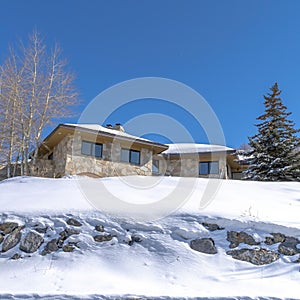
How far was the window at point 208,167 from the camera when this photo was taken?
807 inches

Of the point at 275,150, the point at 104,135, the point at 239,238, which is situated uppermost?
the point at 104,135

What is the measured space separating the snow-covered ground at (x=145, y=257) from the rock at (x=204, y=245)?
80mm

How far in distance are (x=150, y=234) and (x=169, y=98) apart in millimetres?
8040

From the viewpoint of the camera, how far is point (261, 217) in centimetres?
545

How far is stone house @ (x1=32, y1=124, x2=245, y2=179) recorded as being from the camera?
52.8ft

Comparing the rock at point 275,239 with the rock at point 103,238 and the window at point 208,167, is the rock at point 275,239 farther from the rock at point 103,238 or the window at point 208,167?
the window at point 208,167

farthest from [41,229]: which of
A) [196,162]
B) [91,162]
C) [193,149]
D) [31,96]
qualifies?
[193,149]

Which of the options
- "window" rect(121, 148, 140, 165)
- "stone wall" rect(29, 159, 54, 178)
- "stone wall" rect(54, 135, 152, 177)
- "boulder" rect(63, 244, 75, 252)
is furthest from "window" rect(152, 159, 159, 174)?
"boulder" rect(63, 244, 75, 252)

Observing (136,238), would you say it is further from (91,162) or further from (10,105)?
(10,105)

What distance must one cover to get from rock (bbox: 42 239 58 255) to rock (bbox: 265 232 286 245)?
10.6 ft

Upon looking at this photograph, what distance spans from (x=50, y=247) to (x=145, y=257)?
56.9 inches

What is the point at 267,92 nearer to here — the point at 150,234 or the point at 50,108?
the point at 50,108

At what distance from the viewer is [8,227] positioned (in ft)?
16.9

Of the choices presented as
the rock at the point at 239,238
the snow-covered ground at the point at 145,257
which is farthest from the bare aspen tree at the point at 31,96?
the rock at the point at 239,238
